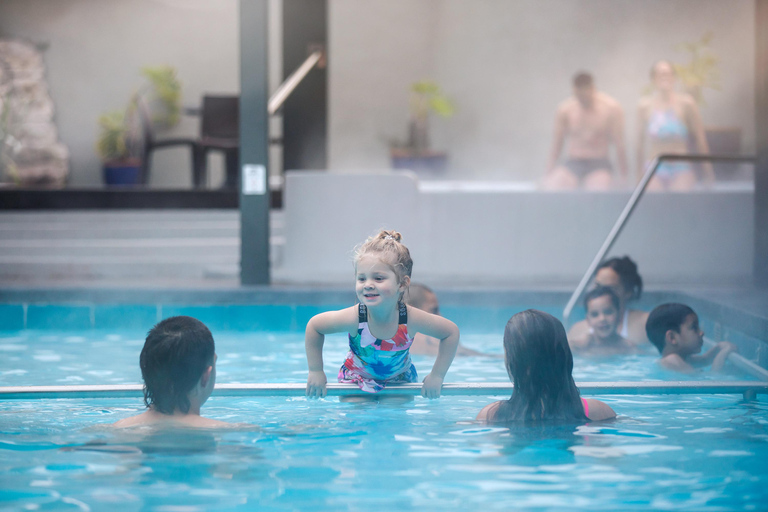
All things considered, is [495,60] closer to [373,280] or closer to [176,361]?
[373,280]

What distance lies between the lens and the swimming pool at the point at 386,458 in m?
2.47

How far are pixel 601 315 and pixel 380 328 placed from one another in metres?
1.74

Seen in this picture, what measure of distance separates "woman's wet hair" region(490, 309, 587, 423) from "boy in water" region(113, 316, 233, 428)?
42.2 inches

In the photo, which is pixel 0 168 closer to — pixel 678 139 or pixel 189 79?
pixel 189 79

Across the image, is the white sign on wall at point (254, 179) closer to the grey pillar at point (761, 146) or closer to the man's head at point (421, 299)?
the man's head at point (421, 299)

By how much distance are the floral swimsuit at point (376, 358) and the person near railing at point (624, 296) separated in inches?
65.3

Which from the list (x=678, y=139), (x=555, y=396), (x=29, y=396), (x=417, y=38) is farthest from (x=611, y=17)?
(x=29, y=396)

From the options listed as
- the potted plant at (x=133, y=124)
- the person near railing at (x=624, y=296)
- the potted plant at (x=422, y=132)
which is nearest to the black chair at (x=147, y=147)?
the potted plant at (x=133, y=124)

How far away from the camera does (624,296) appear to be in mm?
4992

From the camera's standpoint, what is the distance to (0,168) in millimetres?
10477

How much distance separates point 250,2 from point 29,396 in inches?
157

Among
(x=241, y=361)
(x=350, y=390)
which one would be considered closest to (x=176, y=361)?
(x=350, y=390)

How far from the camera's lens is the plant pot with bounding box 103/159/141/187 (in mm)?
9867

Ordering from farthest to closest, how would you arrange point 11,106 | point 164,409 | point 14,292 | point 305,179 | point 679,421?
point 11,106 → point 305,179 → point 14,292 → point 679,421 → point 164,409
